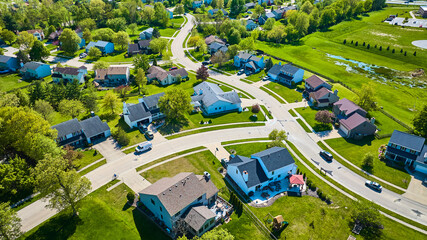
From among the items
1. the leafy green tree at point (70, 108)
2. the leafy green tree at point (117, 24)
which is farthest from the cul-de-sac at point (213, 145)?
the leafy green tree at point (117, 24)

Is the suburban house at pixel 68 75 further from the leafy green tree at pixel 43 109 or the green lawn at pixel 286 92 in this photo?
the green lawn at pixel 286 92

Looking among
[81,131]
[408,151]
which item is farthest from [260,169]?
[81,131]

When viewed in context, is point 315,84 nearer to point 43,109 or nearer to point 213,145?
point 213,145

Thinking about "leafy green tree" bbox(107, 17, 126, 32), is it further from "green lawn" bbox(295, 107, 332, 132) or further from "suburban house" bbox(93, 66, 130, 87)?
"green lawn" bbox(295, 107, 332, 132)

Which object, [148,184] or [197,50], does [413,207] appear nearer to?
[148,184]

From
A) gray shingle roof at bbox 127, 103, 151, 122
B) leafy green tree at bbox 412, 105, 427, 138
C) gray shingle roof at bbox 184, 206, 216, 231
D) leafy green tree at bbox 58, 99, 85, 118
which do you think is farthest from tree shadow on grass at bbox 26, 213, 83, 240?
leafy green tree at bbox 412, 105, 427, 138
